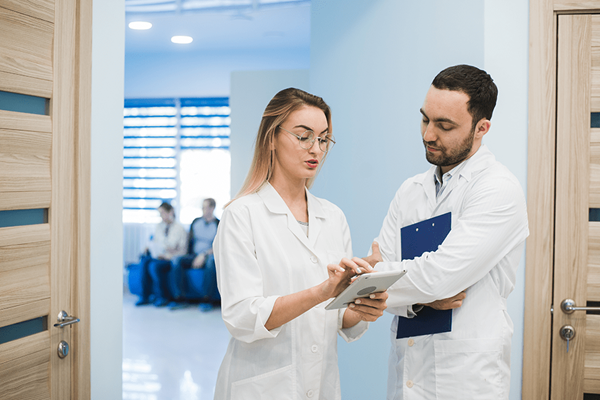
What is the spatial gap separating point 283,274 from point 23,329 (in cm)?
105

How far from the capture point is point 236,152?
5285mm

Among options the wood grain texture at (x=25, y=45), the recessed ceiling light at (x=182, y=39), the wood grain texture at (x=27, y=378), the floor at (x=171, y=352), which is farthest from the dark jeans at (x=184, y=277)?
the wood grain texture at (x=25, y=45)

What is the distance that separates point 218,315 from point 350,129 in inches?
163

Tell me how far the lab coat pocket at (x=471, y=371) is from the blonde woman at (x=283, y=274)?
29 centimetres

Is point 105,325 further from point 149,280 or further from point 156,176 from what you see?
point 156,176

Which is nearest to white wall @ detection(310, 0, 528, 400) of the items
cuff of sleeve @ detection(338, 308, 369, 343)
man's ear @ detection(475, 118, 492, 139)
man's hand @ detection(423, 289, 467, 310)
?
man's ear @ detection(475, 118, 492, 139)

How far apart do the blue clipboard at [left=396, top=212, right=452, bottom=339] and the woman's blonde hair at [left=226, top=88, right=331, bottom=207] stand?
19.7 inches

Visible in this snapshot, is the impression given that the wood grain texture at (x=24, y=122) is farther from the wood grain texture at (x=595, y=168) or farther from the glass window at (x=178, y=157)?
the glass window at (x=178, y=157)

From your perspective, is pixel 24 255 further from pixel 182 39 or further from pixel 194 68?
pixel 194 68

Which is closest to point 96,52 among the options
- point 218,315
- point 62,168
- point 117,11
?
point 117,11

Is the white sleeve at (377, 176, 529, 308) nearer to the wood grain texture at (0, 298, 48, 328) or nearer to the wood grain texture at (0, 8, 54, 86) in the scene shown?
the wood grain texture at (0, 298, 48, 328)

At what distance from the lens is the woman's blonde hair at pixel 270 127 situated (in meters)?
1.52

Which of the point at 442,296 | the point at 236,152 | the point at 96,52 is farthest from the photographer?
the point at 236,152

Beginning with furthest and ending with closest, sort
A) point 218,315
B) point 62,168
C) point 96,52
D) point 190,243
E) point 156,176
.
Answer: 1. point 156,176
2. point 190,243
3. point 218,315
4. point 96,52
5. point 62,168
